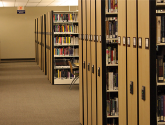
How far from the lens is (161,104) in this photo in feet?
8.53

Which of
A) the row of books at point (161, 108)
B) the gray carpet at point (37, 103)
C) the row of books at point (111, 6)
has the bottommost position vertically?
the gray carpet at point (37, 103)

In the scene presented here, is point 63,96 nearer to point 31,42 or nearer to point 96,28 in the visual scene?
point 96,28

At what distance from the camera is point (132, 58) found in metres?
2.54

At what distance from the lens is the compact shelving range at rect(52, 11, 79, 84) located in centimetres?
861

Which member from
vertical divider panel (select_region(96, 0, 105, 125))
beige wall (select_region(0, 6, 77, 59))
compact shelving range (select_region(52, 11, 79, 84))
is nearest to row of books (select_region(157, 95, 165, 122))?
vertical divider panel (select_region(96, 0, 105, 125))

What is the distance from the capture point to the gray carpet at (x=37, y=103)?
16.6 feet

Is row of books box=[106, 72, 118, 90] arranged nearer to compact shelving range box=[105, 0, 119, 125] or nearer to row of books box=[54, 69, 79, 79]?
compact shelving range box=[105, 0, 119, 125]

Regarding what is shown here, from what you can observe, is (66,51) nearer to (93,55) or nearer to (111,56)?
(111,56)

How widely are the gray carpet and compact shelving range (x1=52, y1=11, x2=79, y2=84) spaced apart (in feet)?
1.48

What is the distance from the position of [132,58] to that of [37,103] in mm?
4221

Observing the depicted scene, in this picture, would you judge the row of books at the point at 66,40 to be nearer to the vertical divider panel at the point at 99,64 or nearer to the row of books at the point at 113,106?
the row of books at the point at 113,106

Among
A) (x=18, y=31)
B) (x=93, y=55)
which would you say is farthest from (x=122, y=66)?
(x=18, y=31)

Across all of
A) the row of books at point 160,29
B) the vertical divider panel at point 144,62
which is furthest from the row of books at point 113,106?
the row of books at point 160,29

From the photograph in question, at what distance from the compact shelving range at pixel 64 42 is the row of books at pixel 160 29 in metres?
6.28
